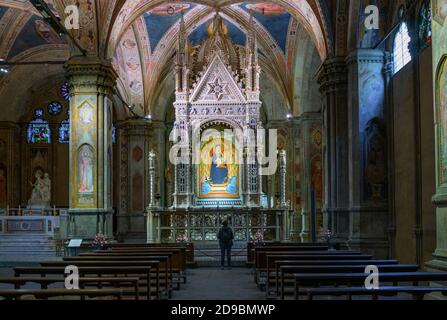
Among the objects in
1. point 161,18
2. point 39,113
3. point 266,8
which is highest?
point 266,8

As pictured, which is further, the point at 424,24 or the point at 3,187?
the point at 3,187

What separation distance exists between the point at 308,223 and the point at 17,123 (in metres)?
15.7

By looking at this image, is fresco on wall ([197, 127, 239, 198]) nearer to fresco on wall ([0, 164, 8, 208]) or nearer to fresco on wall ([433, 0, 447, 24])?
fresco on wall ([0, 164, 8, 208])

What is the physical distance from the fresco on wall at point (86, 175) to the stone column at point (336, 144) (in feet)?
25.7

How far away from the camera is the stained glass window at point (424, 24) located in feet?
52.0

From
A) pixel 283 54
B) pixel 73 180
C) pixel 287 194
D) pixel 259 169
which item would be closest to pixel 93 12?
pixel 73 180

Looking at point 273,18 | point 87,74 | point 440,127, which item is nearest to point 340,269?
point 440,127

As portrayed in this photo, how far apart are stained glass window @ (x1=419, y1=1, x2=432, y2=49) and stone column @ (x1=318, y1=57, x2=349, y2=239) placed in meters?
5.15

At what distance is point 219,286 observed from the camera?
14617 mm

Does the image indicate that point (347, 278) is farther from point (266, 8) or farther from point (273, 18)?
point (273, 18)

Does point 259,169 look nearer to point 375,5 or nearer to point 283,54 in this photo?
point 283,54

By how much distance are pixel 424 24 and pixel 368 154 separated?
15.5 feet

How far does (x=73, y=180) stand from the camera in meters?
21.3

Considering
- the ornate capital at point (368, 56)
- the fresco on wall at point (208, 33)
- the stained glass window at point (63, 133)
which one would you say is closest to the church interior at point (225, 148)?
the ornate capital at point (368, 56)
